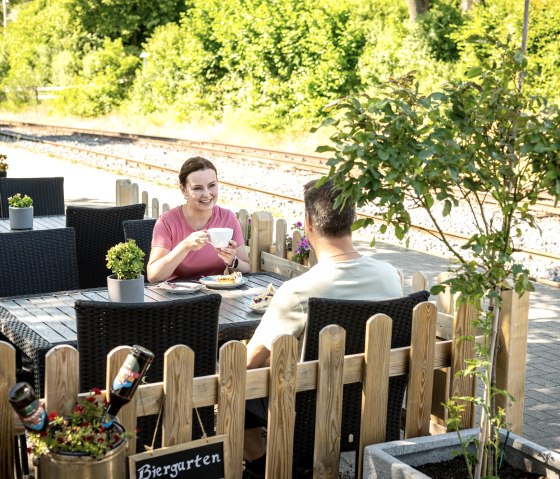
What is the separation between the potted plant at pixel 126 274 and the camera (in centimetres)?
485

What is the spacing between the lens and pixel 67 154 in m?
25.5

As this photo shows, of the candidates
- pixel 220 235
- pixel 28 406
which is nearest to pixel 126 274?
pixel 220 235

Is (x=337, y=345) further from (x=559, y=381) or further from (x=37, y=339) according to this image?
(x=559, y=381)

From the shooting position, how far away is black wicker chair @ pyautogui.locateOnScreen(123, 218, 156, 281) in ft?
21.7

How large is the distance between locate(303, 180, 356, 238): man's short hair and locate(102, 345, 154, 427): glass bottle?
48.5 inches

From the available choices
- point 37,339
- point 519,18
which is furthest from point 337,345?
point 519,18

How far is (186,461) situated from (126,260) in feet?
4.93

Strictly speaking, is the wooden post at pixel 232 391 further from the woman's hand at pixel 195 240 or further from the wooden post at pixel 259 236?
the wooden post at pixel 259 236

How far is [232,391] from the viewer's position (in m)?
3.83

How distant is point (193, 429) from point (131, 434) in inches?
25.4

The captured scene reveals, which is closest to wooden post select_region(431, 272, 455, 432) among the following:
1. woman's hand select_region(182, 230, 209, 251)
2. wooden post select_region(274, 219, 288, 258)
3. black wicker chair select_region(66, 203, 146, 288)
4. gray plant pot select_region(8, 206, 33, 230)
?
woman's hand select_region(182, 230, 209, 251)

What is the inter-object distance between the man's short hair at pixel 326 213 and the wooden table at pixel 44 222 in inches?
154

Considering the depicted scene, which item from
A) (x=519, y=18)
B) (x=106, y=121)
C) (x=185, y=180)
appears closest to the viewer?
(x=185, y=180)

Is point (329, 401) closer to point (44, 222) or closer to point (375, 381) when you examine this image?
point (375, 381)
